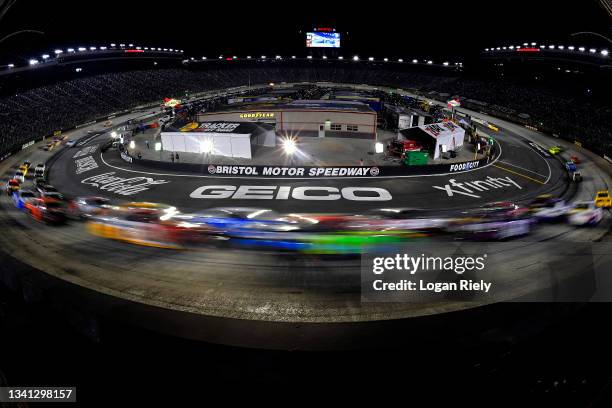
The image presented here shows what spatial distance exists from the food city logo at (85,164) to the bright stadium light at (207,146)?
35.2 feet

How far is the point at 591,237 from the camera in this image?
18.1 m

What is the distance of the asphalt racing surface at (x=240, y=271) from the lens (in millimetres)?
11469

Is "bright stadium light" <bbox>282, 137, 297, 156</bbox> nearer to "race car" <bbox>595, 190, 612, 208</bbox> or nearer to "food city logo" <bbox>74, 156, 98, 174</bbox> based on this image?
"food city logo" <bbox>74, 156, 98, 174</bbox>

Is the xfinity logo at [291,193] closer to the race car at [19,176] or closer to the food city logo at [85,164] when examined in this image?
the food city logo at [85,164]

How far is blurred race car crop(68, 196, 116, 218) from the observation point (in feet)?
63.5

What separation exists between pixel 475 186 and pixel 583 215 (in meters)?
8.31

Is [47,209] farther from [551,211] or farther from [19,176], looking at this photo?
[551,211]

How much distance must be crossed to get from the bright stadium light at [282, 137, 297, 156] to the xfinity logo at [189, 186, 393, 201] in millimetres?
11074

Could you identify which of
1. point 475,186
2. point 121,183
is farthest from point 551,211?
point 121,183

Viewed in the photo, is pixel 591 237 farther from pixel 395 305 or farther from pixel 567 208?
pixel 395 305

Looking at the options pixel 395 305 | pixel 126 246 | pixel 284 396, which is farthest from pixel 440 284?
pixel 126 246

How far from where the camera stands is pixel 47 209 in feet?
65.8

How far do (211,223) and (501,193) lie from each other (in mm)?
22459

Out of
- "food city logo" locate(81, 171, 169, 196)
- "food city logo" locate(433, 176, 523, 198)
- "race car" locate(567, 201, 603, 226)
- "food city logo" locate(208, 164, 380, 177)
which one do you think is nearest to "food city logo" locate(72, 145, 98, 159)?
"food city logo" locate(81, 171, 169, 196)
